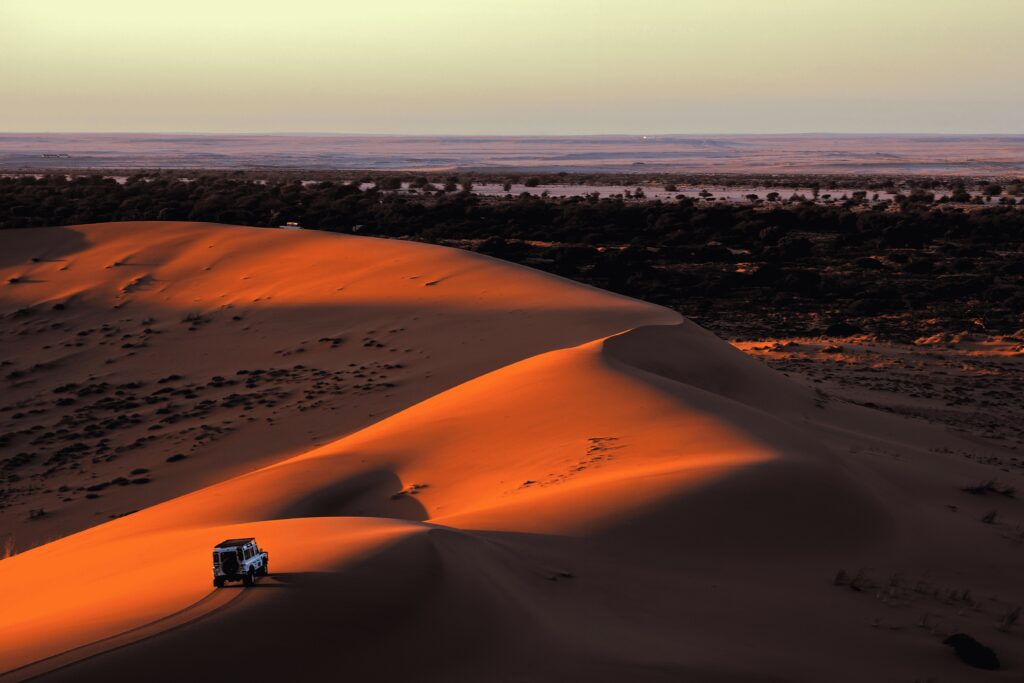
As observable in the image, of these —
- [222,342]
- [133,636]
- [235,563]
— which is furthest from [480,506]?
[222,342]

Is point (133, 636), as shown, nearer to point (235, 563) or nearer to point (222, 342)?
point (235, 563)

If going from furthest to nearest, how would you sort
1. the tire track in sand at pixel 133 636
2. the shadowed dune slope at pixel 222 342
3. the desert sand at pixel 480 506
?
1. the shadowed dune slope at pixel 222 342
2. the desert sand at pixel 480 506
3. the tire track in sand at pixel 133 636

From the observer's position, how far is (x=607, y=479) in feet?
27.7

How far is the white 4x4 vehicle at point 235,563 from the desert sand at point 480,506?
9 cm

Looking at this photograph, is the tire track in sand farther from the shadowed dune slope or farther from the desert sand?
the shadowed dune slope

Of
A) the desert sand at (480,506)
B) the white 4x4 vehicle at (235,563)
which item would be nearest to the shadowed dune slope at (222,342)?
the desert sand at (480,506)

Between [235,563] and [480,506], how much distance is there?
11.6 feet

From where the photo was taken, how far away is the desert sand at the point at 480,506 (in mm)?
5020

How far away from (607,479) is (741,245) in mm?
29793

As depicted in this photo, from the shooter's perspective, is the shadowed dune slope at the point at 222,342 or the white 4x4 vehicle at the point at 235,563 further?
the shadowed dune slope at the point at 222,342

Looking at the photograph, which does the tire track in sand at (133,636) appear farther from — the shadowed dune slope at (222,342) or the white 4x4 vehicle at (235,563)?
the shadowed dune slope at (222,342)

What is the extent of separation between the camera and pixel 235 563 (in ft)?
16.6

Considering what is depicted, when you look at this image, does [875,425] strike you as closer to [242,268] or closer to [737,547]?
[737,547]

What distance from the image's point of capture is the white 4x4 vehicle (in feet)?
16.6
